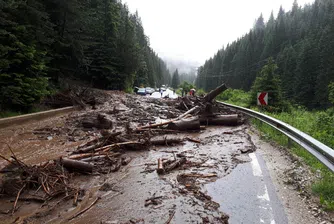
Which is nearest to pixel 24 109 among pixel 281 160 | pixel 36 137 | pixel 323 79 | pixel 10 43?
pixel 10 43

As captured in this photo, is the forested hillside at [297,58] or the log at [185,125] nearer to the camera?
the log at [185,125]

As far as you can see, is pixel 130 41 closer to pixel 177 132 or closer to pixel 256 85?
pixel 256 85

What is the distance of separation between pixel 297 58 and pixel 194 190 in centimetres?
7264

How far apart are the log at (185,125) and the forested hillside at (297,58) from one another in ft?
40.5

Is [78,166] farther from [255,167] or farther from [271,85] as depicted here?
[271,85]

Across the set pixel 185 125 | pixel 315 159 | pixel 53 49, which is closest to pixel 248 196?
pixel 315 159

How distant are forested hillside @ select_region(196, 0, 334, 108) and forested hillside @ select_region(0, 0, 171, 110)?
17825mm

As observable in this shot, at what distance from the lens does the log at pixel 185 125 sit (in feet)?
29.2

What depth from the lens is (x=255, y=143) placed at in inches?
273

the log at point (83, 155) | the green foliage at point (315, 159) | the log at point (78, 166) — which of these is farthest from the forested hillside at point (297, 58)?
the log at point (78, 166)

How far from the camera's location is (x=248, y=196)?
3.51m

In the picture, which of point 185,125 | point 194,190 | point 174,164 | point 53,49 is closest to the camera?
point 194,190

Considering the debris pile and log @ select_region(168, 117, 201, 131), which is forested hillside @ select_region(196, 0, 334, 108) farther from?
the debris pile

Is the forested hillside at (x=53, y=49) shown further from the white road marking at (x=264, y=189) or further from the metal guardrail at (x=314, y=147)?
the metal guardrail at (x=314, y=147)
